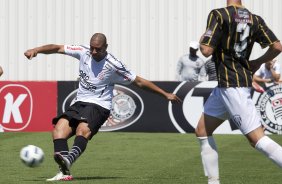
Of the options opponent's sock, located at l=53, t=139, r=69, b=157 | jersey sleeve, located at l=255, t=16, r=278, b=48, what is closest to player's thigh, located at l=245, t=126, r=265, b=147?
jersey sleeve, located at l=255, t=16, r=278, b=48

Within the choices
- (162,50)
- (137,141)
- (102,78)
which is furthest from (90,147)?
(162,50)

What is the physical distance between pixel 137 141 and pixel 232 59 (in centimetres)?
908

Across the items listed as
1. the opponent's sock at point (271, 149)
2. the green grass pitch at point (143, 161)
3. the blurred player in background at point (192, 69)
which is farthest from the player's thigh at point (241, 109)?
the blurred player in background at point (192, 69)

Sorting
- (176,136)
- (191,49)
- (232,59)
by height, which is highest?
(232,59)

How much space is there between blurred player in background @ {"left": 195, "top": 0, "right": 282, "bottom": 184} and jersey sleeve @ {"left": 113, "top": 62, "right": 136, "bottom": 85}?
2.29 metres

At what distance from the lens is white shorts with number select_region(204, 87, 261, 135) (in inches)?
384

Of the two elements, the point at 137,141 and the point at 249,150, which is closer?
the point at 249,150

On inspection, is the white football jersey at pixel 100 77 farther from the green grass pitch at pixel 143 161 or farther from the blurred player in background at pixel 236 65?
the blurred player in background at pixel 236 65

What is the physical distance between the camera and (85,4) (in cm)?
2777

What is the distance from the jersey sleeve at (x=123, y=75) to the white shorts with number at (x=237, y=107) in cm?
241

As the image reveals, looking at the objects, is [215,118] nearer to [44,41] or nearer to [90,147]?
[90,147]

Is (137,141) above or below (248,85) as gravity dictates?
below

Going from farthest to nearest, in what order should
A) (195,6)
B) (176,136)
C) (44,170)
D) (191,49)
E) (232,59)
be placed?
1. (195,6)
2. (191,49)
3. (176,136)
4. (44,170)
5. (232,59)

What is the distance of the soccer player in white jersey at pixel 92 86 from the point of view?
11992 millimetres
